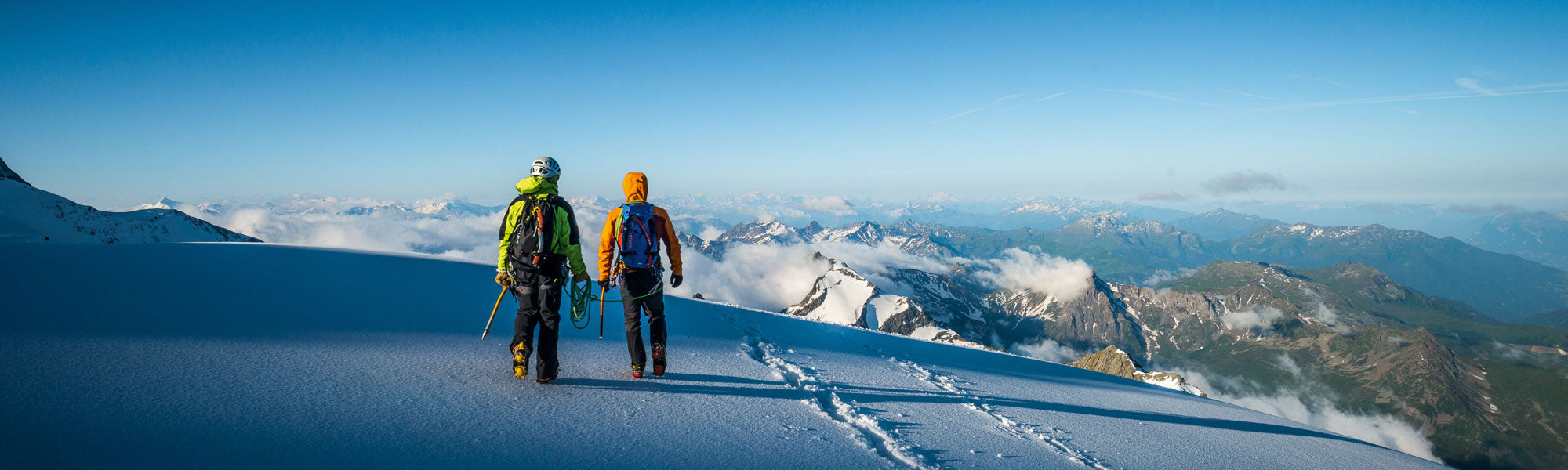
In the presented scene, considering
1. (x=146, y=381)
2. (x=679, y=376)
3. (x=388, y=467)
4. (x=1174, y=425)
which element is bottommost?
(x=1174, y=425)

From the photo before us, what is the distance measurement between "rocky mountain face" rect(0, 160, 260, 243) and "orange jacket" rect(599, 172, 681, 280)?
51.3 metres

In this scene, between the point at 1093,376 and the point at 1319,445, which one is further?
the point at 1093,376

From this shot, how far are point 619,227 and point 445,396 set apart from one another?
2855 millimetres

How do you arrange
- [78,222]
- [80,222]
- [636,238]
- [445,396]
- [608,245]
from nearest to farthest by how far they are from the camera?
[445,396]
[608,245]
[636,238]
[78,222]
[80,222]

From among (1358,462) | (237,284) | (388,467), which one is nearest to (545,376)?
(388,467)

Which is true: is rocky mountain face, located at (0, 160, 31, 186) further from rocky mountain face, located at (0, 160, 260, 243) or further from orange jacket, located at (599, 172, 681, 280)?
orange jacket, located at (599, 172, 681, 280)

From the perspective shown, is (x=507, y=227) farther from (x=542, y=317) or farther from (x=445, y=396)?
(x=445, y=396)

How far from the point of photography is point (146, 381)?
5.28 m

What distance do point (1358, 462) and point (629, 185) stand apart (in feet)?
39.7

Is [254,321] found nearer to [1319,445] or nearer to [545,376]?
[545,376]

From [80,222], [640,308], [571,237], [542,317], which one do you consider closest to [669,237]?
[640,308]

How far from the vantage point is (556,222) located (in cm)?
718

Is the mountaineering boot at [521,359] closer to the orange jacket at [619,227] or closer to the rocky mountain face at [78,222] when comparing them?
the orange jacket at [619,227]

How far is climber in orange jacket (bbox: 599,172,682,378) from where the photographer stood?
7.68 meters
